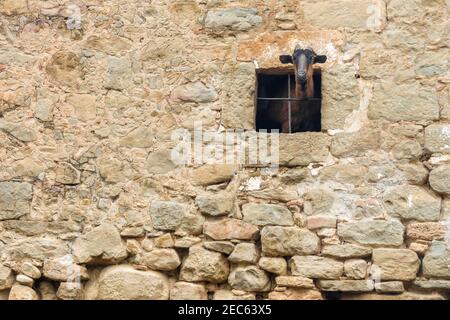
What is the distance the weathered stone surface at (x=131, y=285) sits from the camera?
3.38 metres

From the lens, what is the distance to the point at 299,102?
144 inches

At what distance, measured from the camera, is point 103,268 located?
3.50 m

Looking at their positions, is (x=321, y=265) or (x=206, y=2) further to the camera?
(x=206, y=2)

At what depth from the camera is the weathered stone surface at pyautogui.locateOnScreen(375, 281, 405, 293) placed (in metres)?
3.23

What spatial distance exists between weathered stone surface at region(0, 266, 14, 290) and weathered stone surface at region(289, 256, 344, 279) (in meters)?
1.56

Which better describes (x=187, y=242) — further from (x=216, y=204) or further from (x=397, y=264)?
(x=397, y=264)

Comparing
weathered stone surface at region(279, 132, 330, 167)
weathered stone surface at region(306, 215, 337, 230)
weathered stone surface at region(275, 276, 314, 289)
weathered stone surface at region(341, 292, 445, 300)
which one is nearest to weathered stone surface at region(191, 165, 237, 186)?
weathered stone surface at region(279, 132, 330, 167)

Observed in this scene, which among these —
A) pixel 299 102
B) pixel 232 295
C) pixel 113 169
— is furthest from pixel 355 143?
pixel 113 169

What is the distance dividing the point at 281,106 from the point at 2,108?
1638 mm

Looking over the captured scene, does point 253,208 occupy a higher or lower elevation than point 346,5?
lower

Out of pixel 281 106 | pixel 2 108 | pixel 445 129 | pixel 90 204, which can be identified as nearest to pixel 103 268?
pixel 90 204

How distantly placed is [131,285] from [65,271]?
0.38 meters

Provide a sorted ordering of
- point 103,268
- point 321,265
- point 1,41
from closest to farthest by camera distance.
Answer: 1. point 321,265
2. point 103,268
3. point 1,41

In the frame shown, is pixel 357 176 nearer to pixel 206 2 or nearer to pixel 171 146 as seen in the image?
pixel 171 146
